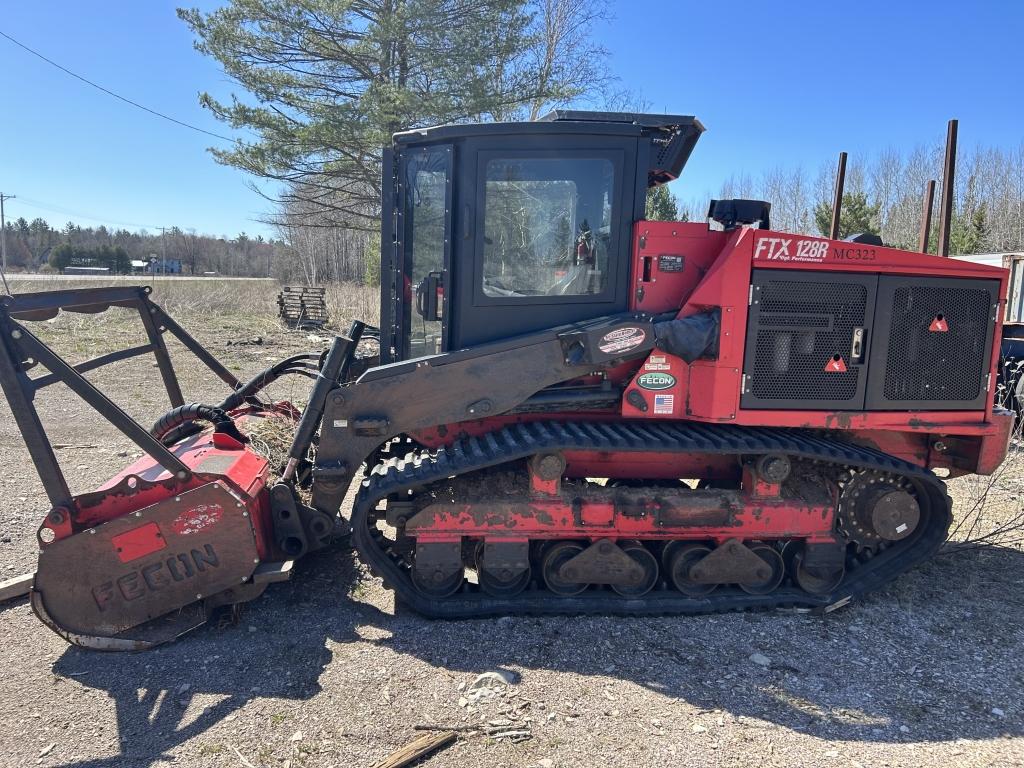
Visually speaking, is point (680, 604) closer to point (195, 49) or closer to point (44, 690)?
point (44, 690)

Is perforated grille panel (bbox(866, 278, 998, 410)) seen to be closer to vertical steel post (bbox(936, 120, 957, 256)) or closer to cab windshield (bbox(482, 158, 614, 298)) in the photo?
cab windshield (bbox(482, 158, 614, 298))

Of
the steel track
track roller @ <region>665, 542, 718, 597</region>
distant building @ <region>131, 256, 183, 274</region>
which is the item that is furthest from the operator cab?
distant building @ <region>131, 256, 183, 274</region>

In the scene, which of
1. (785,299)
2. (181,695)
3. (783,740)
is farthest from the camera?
(785,299)

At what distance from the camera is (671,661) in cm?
346

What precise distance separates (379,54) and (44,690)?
15161 millimetres

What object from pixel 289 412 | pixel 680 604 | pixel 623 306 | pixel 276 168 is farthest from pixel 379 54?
pixel 680 604

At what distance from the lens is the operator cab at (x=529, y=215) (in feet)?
12.7

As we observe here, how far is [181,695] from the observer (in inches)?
124

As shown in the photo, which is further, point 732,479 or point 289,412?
point 289,412

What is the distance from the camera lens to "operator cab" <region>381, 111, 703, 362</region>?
12.7ft

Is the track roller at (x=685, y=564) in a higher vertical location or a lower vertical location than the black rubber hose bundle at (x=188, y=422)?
lower

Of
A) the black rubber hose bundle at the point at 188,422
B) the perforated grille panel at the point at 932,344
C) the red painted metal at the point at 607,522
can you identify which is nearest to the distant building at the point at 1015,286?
the perforated grille panel at the point at 932,344

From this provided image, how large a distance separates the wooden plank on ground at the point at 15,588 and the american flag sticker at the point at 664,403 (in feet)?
12.2

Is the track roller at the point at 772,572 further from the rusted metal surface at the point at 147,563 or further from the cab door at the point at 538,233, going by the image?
the rusted metal surface at the point at 147,563
